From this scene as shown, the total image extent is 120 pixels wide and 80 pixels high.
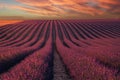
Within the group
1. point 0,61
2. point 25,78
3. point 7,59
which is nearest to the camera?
point 25,78

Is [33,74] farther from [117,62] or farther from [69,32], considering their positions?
[69,32]

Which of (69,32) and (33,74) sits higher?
(33,74)

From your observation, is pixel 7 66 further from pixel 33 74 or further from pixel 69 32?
pixel 69 32

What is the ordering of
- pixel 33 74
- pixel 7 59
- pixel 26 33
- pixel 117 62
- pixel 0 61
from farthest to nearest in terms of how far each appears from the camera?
pixel 26 33, pixel 7 59, pixel 0 61, pixel 117 62, pixel 33 74

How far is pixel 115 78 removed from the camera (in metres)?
5.71

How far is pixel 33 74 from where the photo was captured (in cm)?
682

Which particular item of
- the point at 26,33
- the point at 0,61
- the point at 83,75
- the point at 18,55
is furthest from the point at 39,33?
the point at 83,75

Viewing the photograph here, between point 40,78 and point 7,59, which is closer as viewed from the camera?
point 40,78

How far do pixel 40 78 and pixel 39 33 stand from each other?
41546 millimetres

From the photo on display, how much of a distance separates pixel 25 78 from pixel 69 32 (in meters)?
42.7

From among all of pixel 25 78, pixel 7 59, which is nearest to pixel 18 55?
pixel 7 59

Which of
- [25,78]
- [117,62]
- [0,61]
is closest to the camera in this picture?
[25,78]

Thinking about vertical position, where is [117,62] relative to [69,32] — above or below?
above

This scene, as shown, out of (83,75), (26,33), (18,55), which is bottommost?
(26,33)
